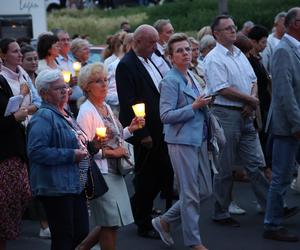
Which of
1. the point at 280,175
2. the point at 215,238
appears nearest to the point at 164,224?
the point at 215,238

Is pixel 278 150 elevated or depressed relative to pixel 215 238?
elevated

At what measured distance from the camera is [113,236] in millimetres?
6465

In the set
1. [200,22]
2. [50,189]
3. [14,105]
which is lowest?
[200,22]

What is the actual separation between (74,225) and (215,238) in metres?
2.21

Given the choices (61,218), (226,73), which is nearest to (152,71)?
(226,73)

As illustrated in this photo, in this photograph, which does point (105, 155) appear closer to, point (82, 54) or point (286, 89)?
point (286, 89)

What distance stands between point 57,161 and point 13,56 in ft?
7.19

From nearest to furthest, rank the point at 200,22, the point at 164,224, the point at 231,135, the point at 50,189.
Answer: the point at 50,189, the point at 164,224, the point at 231,135, the point at 200,22

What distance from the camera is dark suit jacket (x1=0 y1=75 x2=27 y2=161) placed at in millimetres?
6555

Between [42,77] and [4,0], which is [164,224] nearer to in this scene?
[42,77]

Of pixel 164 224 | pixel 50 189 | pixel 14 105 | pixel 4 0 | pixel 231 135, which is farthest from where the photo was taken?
pixel 4 0

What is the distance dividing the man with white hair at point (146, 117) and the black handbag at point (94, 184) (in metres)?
1.48

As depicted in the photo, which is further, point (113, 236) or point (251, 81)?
point (251, 81)

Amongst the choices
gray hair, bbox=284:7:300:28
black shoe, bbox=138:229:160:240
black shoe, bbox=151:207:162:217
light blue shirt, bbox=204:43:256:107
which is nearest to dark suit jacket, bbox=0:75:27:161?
black shoe, bbox=138:229:160:240
